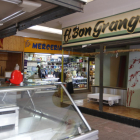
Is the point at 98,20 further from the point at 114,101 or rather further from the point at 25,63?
the point at 25,63

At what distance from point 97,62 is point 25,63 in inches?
150

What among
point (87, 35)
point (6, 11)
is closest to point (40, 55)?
point (87, 35)

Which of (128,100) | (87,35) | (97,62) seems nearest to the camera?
(87,35)

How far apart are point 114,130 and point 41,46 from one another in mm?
6630

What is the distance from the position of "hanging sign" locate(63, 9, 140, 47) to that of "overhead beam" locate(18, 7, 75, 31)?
259 centimetres

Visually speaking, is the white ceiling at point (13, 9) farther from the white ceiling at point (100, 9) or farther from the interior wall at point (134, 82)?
the interior wall at point (134, 82)

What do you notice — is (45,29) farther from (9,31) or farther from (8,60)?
(9,31)

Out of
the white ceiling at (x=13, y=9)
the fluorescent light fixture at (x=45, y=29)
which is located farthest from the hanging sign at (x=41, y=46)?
the white ceiling at (x=13, y=9)

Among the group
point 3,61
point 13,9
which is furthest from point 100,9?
point 3,61

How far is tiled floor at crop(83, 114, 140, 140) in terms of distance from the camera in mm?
4133

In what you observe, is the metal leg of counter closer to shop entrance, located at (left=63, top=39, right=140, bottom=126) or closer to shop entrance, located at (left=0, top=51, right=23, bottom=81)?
shop entrance, located at (left=63, top=39, right=140, bottom=126)

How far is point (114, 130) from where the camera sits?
4578mm

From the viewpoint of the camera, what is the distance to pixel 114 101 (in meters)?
6.93

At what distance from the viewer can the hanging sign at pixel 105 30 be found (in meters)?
4.94
